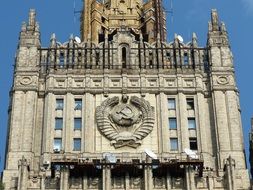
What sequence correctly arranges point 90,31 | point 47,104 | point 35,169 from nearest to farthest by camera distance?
point 35,169, point 47,104, point 90,31

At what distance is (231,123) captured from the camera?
61.5 m

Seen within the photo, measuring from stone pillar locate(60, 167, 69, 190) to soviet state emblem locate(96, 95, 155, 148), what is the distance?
645 centimetres

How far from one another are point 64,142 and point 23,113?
4013 millimetres

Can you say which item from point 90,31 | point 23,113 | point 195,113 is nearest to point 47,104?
point 23,113

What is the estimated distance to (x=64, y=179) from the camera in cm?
5469

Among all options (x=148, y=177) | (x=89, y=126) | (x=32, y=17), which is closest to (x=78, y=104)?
(x=89, y=126)

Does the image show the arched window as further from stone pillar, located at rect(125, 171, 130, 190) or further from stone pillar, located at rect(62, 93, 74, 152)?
stone pillar, located at rect(125, 171, 130, 190)

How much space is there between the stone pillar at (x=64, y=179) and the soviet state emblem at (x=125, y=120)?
645cm

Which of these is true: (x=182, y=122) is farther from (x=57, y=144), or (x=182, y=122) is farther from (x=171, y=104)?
(x=57, y=144)

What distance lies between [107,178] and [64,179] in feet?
9.46

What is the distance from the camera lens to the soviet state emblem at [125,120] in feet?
199

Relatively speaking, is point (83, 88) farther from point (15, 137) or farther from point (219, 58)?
point (219, 58)

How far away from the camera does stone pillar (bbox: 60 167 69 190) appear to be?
54500mm

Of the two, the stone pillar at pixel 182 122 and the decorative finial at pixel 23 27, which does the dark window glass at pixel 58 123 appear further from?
the decorative finial at pixel 23 27
